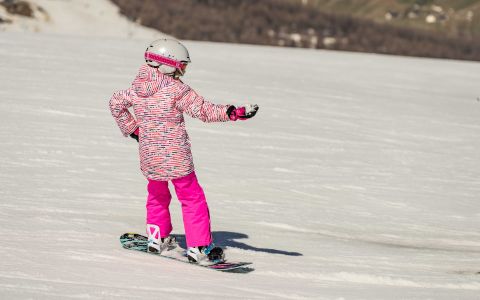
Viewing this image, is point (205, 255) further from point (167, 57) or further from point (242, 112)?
point (167, 57)

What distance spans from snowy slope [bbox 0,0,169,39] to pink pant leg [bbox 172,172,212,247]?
25919mm

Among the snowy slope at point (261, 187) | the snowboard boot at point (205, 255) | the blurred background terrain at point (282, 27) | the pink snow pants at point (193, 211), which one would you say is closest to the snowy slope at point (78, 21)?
the blurred background terrain at point (282, 27)

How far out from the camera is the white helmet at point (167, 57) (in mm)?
7000

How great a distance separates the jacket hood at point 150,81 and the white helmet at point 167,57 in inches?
1.9

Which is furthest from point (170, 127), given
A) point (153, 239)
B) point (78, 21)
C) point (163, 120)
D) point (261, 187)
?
point (78, 21)

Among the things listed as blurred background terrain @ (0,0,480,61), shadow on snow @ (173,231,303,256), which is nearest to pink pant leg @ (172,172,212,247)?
shadow on snow @ (173,231,303,256)

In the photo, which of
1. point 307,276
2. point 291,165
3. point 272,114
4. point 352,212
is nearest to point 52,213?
point 307,276

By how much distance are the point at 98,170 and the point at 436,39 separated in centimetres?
4070

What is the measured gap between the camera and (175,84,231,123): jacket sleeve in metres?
6.84

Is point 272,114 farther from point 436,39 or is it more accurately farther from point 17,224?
point 436,39

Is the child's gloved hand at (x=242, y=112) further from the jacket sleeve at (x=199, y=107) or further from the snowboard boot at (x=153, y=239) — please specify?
the snowboard boot at (x=153, y=239)

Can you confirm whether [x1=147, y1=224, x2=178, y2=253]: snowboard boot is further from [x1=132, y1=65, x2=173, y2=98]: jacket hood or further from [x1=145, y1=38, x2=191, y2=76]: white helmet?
[x1=145, y1=38, x2=191, y2=76]: white helmet

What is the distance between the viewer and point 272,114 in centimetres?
1727

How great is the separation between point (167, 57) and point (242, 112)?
2.41 ft
